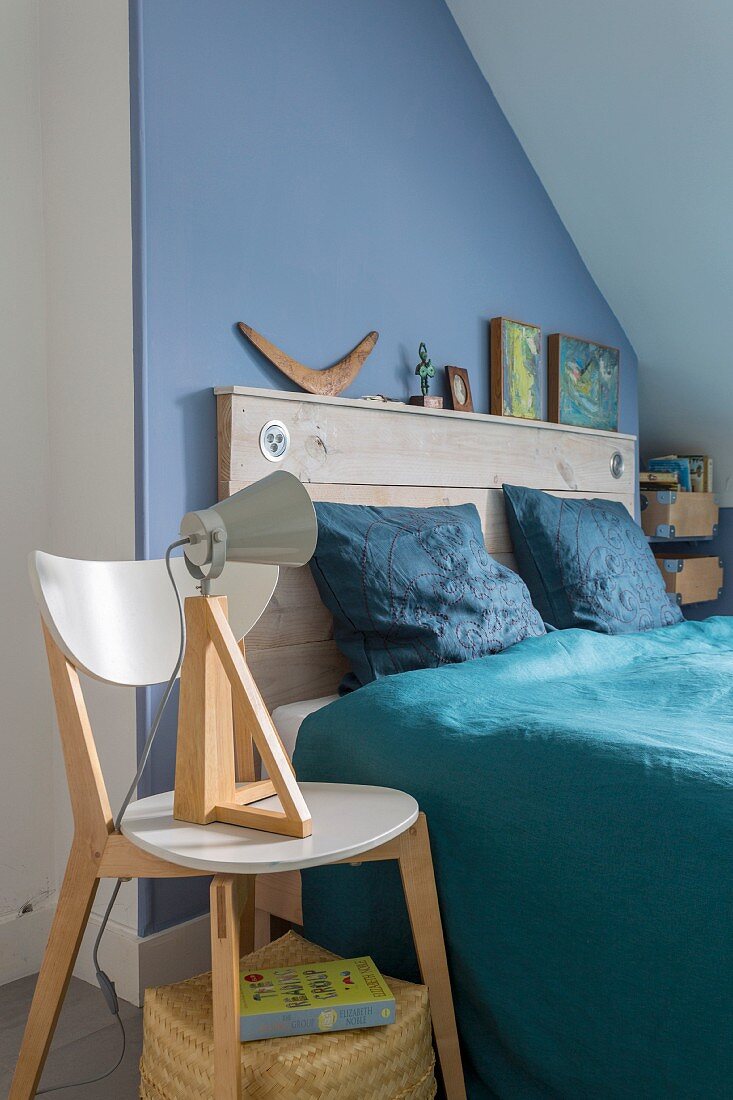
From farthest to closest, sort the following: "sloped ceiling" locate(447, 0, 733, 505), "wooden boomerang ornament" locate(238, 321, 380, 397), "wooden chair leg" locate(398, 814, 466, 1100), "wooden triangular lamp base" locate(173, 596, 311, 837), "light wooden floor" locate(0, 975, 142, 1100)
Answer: "sloped ceiling" locate(447, 0, 733, 505)
"wooden boomerang ornament" locate(238, 321, 380, 397)
"light wooden floor" locate(0, 975, 142, 1100)
"wooden chair leg" locate(398, 814, 466, 1100)
"wooden triangular lamp base" locate(173, 596, 311, 837)

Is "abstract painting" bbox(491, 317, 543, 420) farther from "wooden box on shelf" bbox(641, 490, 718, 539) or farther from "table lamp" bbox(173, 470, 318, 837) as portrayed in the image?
"table lamp" bbox(173, 470, 318, 837)

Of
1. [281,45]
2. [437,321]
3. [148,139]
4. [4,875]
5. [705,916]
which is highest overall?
[281,45]

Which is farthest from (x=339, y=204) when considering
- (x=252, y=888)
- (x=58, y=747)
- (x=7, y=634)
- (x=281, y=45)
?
(x=252, y=888)

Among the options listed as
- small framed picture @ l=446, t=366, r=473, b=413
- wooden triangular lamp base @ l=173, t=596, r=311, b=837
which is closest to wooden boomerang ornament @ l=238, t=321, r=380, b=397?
small framed picture @ l=446, t=366, r=473, b=413

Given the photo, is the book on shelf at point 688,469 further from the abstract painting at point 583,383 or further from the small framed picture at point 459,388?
the small framed picture at point 459,388

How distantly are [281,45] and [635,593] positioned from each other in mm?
1557

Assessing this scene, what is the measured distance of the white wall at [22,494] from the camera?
188 centimetres

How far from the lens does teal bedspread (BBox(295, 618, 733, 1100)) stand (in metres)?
1.11

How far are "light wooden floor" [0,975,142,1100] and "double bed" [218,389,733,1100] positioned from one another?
33 cm

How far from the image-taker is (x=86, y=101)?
187 centimetres

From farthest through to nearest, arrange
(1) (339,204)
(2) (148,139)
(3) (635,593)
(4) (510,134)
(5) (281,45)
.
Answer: (4) (510,134) → (3) (635,593) → (1) (339,204) → (5) (281,45) → (2) (148,139)

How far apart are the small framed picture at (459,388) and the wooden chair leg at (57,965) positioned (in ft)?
5.27

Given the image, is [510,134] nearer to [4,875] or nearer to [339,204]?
[339,204]

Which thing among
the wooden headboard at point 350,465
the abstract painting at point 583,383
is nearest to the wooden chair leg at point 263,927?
the wooden headboard at point 350,465
